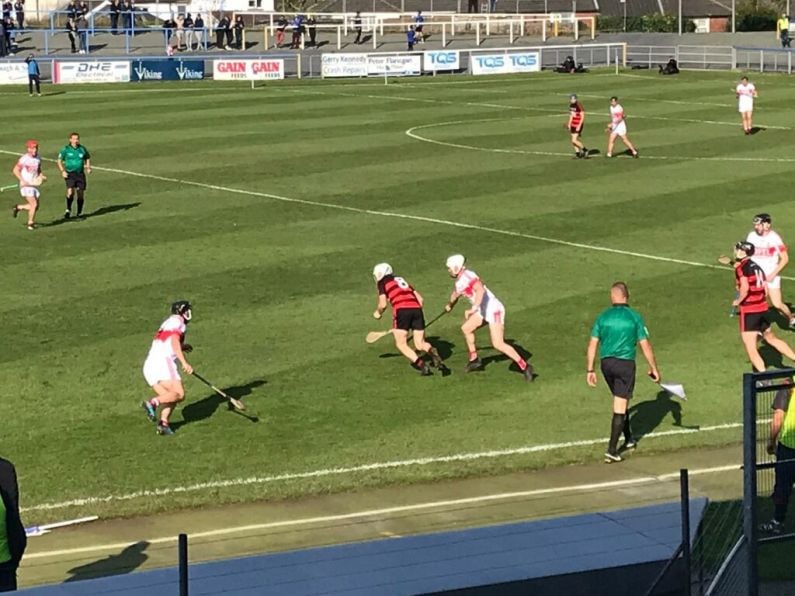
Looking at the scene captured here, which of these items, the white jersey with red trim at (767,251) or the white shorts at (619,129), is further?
the white shorts at (619,129)

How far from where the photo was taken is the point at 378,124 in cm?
4706

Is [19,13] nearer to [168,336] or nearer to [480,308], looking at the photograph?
[480,308]

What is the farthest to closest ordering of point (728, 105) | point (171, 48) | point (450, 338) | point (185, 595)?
1. point (171, 48)
2. point (728, 105)
3. point (450, 338)
4. point (185, 595)

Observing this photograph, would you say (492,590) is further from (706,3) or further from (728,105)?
(706,3)

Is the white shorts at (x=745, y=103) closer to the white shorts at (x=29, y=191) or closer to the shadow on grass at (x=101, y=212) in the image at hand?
the shadow on grass at (x=101, y=212)

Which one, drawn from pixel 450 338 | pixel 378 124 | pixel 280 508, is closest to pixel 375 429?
pixel 280 508

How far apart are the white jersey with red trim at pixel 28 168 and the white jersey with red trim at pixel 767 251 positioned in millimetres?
15256

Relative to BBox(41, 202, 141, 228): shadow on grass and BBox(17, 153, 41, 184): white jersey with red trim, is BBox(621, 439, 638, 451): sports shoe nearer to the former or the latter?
BBox(17, 153, 41, 184): white jersey with red trim

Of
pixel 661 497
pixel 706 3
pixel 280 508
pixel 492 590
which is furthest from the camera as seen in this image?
pixel 706 3

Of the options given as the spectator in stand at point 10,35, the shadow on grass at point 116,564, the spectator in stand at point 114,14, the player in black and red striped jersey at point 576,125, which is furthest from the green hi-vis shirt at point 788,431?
the spectator in stand at point 114,14

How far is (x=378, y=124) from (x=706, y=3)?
56698 mm

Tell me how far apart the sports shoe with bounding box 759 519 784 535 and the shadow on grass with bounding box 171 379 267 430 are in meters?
7.62

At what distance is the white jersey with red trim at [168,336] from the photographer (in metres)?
17.5

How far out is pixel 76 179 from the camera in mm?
30953
